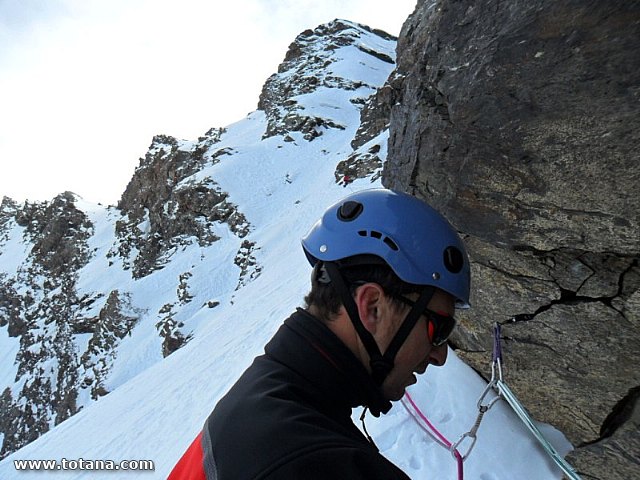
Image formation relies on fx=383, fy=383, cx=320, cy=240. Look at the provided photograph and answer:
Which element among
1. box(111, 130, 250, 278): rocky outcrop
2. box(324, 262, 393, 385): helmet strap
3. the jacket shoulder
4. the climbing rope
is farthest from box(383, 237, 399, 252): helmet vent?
box(111, 130, 250, 278): rocky outcrop

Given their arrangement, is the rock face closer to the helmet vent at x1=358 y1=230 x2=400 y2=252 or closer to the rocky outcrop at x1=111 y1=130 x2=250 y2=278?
the helmet vent at x1=358 y1=230 x2=400 y2=252

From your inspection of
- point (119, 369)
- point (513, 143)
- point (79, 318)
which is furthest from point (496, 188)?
point (79, 318)

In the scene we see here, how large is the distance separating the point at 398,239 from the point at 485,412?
3386 mm

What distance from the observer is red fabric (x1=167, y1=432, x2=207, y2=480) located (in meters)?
1.29

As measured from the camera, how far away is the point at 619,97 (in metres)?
2.81

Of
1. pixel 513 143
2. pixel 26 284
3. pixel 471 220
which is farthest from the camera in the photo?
pixel 26 284

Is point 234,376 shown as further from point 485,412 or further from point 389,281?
point 389,281

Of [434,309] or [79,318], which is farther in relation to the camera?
[79,318]

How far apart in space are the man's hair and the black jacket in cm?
12

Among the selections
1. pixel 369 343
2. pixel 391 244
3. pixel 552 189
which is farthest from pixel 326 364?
pixel 552 189

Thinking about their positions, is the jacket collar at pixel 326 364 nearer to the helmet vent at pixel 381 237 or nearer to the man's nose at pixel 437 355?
the man's nose at pixel 437 355

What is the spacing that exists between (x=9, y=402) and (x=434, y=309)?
189ft

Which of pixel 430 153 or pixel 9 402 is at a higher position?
pixel 430 153

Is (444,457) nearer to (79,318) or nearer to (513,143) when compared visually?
(513,143)
